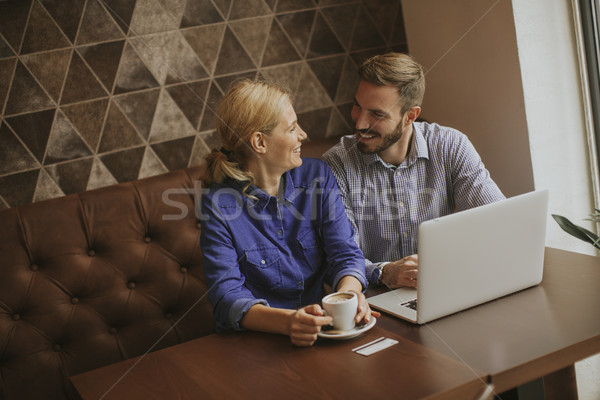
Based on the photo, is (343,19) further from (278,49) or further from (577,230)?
(577,230)

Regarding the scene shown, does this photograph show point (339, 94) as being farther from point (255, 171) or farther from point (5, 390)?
point (5, 390)

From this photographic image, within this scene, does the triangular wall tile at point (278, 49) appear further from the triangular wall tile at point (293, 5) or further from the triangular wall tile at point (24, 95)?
the triangular wall tile at point (24, 95)

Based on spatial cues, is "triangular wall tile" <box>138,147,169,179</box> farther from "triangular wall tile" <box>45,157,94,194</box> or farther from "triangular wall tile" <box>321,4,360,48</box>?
"triangular wall tile" <box>321,4,360,48</box>

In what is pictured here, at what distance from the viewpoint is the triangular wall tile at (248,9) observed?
7.03ft

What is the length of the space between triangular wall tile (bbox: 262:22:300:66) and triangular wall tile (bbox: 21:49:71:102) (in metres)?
0.73

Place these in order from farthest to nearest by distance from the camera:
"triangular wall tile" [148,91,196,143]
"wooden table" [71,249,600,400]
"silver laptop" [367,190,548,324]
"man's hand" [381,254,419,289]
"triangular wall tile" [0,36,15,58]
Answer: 1. "triangular wall tile" [148,91,196,143]
2. "triangular wall tile" [0,36,15,58]
3. "man's hand" [381,254,419,289]
4. "silver laptop" [367,190,548,324]
5. "wooden table" [71,249,600,400]

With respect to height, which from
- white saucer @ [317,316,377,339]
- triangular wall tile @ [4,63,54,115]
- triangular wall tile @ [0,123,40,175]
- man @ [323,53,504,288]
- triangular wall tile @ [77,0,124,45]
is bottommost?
white saucer @ [317,316,377,339]

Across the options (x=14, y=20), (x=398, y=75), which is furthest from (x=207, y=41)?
(x=398, y=75)

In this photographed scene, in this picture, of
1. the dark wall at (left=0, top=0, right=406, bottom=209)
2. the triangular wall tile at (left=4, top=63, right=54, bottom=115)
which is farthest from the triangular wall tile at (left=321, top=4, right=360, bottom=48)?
the triangular wall tile at (left=4, top=63, right=54, bottom=115)

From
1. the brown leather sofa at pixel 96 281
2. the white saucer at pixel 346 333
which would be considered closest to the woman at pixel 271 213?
the white saucer at pixel 346 333

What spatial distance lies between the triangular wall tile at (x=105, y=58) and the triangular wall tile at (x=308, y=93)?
2.29 ft

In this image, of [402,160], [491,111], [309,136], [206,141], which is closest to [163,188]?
[206,141]

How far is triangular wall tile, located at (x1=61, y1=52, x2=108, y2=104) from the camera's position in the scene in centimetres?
194

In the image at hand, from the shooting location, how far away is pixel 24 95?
1.89m
